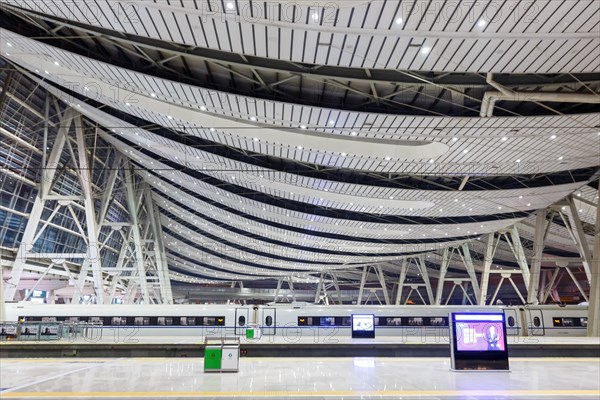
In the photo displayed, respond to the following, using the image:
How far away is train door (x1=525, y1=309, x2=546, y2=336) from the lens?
25906 mm

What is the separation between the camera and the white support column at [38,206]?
24.6 m

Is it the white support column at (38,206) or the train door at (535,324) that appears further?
the train door at (535,324)

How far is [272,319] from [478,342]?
614 inches

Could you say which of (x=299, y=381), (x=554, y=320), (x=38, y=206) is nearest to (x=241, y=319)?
(x=38, y=206)

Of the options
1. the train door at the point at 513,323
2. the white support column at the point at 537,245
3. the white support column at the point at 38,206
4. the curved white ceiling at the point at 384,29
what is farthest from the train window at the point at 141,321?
the white support column at the point at 537,245

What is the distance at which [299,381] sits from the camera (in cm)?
886

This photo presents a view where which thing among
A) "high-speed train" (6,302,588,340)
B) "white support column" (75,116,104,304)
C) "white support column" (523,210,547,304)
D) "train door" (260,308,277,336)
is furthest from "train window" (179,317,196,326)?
"white support column" (523,210,547,304)

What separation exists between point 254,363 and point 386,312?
47.3 feet

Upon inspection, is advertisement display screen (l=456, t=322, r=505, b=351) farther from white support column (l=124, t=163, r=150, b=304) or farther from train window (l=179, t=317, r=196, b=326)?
white support column (l=124, t=163, r=150, b=304)

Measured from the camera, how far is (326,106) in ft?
50.1

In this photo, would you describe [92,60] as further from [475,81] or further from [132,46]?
[475,81]

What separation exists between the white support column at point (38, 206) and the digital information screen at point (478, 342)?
2208 centimetres

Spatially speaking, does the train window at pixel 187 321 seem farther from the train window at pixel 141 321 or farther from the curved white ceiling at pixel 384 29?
the curved white ceiling at pixel 384 29

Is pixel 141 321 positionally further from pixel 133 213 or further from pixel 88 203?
pixel 133 213
